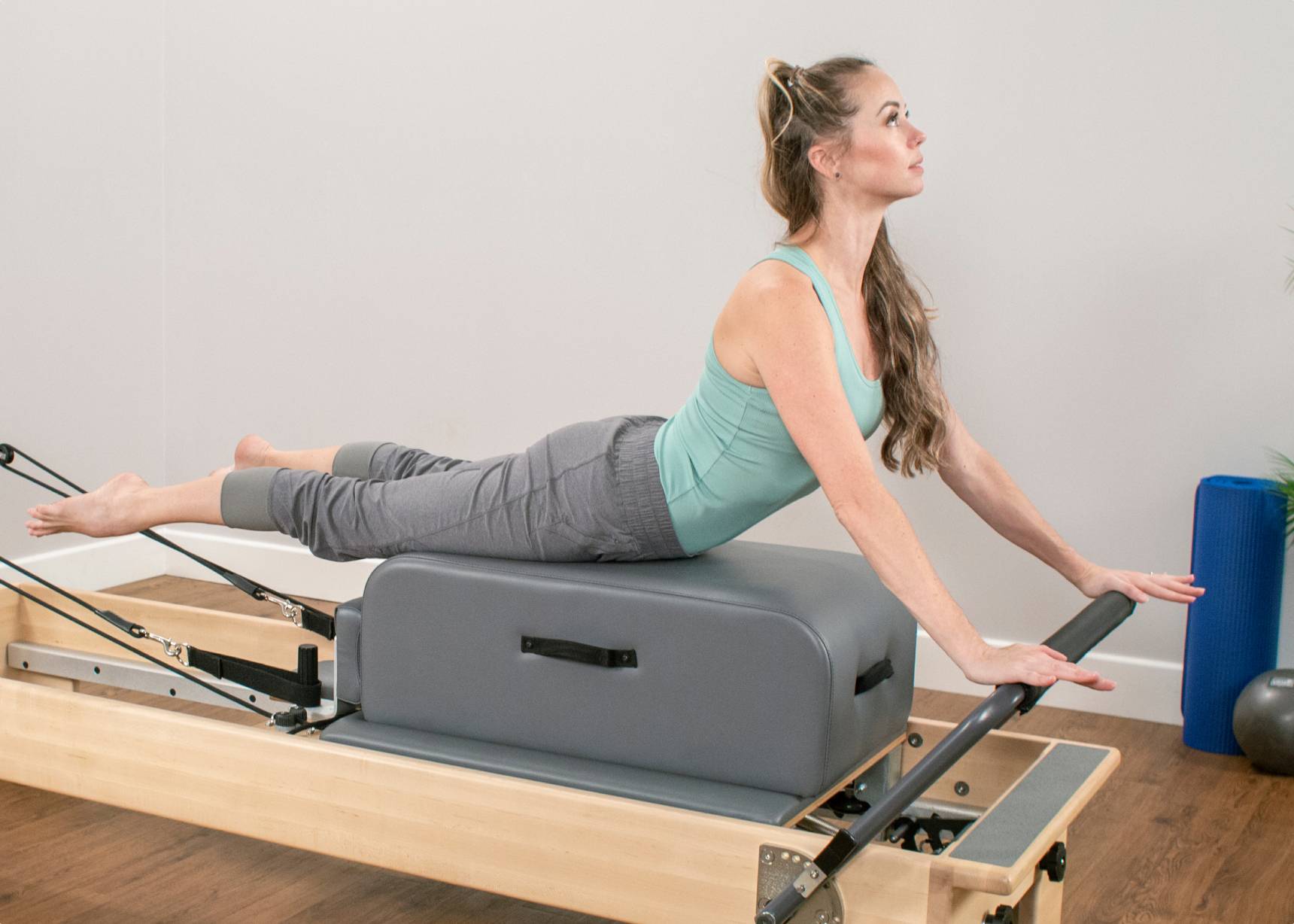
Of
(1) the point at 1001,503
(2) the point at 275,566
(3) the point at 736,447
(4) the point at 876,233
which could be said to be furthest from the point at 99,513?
(2) the point at 275,566

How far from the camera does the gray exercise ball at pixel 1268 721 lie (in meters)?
2.66

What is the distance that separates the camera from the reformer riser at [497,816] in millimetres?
1464

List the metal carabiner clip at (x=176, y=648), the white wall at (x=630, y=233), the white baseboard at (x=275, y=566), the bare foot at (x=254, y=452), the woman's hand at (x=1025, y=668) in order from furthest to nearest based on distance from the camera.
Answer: the white baseboard at (x=275, y=566) < the white wall at (x=630, y=233) < the bare foot at (x=254, y=452) < the metal carabiner clip at (x=176, y=648) < the woman's hand at (x=1025, y=668)

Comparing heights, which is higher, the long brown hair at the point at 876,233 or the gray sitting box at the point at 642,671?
the long brown hair at the point at 876,233

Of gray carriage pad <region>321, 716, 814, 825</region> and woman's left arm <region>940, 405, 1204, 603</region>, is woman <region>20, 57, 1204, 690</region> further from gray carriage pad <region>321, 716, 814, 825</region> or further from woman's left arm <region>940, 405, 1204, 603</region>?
gray carriage pad <region>321, 716, 814, 825</region>

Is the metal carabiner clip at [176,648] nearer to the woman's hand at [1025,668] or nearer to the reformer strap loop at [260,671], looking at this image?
the reformer strap loop at [260,671]

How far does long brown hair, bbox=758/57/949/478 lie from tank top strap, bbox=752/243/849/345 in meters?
0.08

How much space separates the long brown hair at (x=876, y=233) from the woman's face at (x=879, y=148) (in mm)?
15

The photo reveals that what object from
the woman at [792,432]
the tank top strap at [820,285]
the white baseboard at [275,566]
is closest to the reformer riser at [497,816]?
the woman at [792,432]

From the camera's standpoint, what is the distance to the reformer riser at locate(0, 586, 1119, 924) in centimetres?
146

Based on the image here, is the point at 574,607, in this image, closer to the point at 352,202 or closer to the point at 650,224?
the point at 650,224

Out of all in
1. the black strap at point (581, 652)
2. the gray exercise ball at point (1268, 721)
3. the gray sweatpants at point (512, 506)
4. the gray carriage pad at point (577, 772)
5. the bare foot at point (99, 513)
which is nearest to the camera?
the gray carriage pad at point (577, 772)

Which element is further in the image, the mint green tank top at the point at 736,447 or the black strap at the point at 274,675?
the black strap at the point at 274,675

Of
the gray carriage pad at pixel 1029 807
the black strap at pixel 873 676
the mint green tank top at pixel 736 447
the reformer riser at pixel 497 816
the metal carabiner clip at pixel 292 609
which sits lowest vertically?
the reformer riser at pixel 497 816
